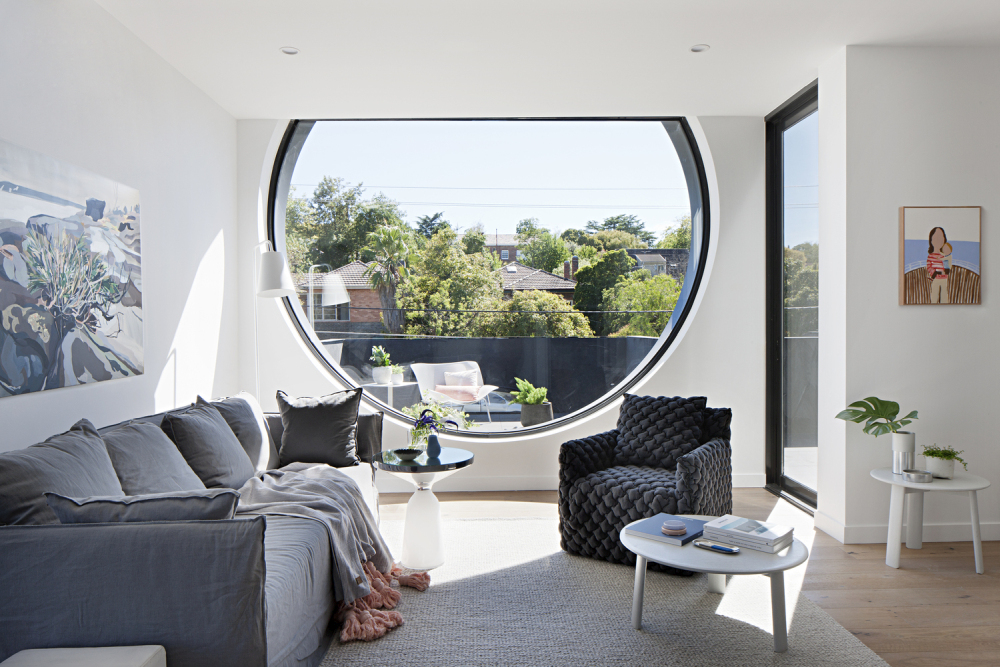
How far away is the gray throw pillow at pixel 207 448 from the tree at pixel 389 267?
2064 mm

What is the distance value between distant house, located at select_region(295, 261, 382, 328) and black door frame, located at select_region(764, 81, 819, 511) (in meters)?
2.96

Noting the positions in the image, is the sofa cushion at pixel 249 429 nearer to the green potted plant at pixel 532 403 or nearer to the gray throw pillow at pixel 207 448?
the gray throw pillow at pixel 207 448

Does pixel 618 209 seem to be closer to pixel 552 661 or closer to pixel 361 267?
pixel 361 267

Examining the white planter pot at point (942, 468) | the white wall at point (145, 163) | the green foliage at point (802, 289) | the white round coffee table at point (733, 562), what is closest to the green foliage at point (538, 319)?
the green foliage at point (802, 289)

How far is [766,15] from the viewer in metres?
3.42

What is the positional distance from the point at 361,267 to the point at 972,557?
4271 mm

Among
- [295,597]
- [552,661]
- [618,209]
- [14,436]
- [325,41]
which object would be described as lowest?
[552,661]

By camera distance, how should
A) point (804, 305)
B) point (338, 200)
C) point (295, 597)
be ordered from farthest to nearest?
point (338, 200) → point (804, 305) → point (295, 597)

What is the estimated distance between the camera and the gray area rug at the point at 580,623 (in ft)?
8.52

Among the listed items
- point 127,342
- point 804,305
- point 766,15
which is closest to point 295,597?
point 127,342

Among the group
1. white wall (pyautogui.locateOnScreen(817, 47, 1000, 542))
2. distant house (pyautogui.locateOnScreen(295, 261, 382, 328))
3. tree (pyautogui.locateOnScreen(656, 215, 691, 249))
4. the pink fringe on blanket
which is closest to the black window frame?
tree (pyautogui.locateOnScreen(656, 215, 691, 249))

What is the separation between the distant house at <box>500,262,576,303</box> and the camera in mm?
5375

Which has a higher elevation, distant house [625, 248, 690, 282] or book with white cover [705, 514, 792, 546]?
distant house [625, 248, 690, 282]

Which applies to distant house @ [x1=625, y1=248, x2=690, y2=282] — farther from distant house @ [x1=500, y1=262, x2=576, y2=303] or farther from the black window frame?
distant house @ [x1=500, y1=262, x2=576, y2=303]
